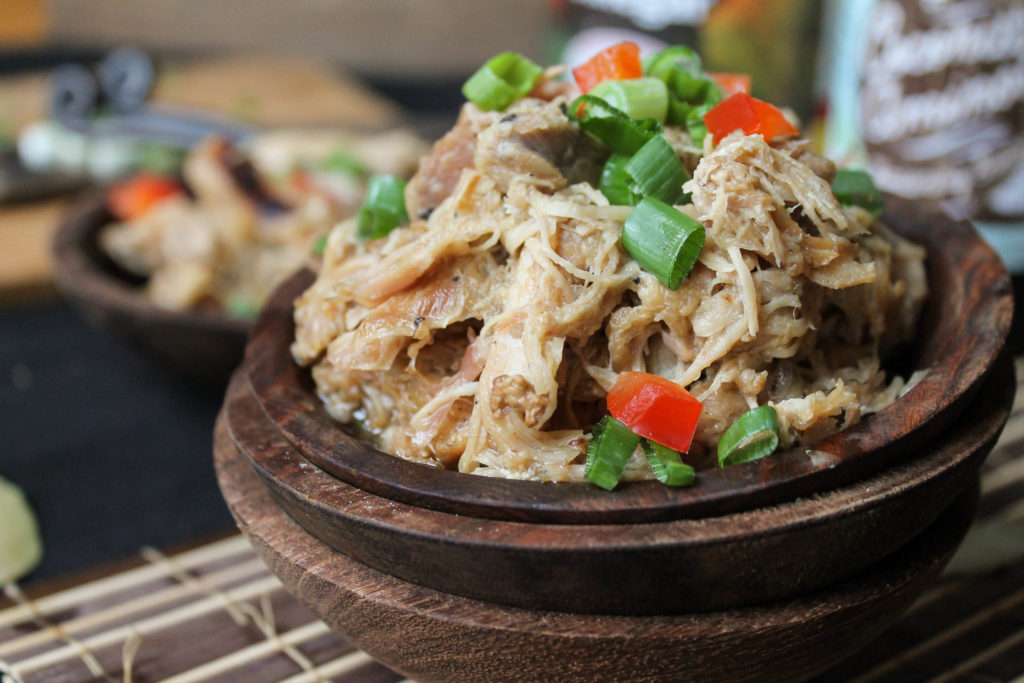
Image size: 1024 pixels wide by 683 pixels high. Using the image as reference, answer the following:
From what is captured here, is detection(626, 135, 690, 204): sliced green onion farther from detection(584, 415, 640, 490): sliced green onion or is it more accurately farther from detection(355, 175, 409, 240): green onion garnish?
detection(355, 175, 409, 240): green onion garnish

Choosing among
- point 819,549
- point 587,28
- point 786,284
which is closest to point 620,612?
point 819,549

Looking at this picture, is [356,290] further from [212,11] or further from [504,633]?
[212,11]

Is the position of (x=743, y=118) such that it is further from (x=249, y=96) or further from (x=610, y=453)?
(x=249, y=96)

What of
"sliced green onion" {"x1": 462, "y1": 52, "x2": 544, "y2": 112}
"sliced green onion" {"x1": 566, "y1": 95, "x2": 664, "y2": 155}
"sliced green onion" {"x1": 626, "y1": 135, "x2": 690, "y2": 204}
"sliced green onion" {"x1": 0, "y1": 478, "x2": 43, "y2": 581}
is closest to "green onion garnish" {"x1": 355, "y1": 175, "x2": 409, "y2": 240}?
"sliced green onion" {"x1": 462, "y1": 52, "x2": 544, "y2": 112}

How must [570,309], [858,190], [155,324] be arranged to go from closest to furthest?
[570,309] < [858,190] < [155,324]

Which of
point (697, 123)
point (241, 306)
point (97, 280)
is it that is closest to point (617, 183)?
point (697, 123)

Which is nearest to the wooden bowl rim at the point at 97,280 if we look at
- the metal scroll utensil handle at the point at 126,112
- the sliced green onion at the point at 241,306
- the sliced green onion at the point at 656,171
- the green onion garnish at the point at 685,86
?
the sliced green onion at the point at 241,306
